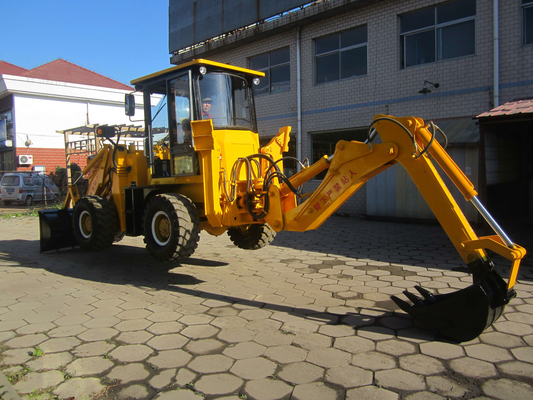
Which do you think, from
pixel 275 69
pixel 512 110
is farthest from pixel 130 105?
pixel 275 69

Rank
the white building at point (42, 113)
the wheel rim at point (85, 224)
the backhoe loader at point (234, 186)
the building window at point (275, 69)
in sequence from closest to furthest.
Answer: the backhoe loader at point (234, 186)
the wheel rim at point (85, 224)
the building window at point (275, 69)
the white building at point (42, 113)

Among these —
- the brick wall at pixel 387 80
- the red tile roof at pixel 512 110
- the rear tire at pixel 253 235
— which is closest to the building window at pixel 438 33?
the brick wall at pixel 387 80

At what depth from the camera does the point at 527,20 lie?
375 inches

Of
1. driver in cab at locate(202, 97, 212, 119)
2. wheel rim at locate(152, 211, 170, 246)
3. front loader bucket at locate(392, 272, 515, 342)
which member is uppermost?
driver in cab at locate(202, 97, 212, 119)

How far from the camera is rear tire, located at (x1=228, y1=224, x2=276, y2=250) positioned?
6.44 metres

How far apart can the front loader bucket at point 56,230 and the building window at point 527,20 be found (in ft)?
34.7

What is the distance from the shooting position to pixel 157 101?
21.1 ft

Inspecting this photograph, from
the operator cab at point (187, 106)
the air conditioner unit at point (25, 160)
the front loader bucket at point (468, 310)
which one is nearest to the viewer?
the front loader bucket at point (468, 310)

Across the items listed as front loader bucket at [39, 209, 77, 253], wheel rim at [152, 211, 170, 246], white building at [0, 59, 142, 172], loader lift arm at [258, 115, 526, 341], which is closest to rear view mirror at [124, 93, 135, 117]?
wheel rim at [152, 211, 170, 246]

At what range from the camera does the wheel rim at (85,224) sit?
711cm

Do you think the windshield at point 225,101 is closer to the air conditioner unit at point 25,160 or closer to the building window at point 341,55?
the building window at point 341,55

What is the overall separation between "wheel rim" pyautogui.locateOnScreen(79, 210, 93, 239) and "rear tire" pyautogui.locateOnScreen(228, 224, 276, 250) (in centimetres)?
243

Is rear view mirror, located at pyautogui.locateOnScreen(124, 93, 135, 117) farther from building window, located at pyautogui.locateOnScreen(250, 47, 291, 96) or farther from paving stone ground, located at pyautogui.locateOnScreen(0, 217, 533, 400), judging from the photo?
building window, located at pyautogui.locateOnScreen(250, 47, 291, 96)

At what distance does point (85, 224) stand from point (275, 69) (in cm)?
971
